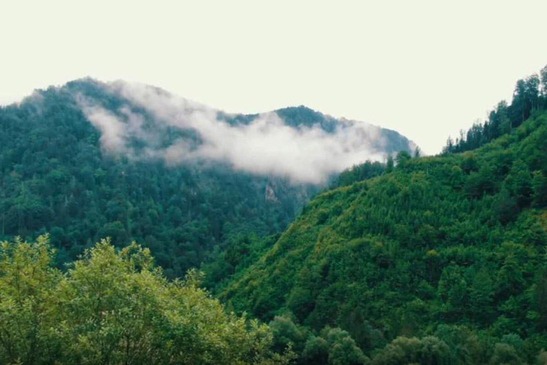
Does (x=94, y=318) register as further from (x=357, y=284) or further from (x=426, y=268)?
(x=426, y=268)

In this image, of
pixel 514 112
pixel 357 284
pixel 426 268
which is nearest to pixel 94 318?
pixel 357 284

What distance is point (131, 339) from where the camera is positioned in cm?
3033

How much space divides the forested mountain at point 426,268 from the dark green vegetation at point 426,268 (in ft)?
0.65

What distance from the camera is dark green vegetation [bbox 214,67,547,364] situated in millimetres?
70625

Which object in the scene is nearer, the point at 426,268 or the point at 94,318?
the point at 94,318

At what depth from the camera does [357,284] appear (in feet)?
302

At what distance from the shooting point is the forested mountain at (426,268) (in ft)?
232

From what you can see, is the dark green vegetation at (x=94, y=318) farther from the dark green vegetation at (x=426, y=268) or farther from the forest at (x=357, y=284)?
the dark green vegetation at (x=426, y=268)

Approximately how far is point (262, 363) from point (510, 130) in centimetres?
10922

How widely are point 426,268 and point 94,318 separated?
71.0 m

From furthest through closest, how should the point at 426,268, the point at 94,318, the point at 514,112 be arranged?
1. the point at 514,112
2. the point at 426,268
3. the point at 94,318

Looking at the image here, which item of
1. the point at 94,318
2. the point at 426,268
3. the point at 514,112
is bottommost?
the point at 426,268

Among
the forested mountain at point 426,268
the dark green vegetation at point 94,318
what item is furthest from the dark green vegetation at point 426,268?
the dark green vegetation at point 94,318

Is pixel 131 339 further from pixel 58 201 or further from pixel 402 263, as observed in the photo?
pixel 58 201
